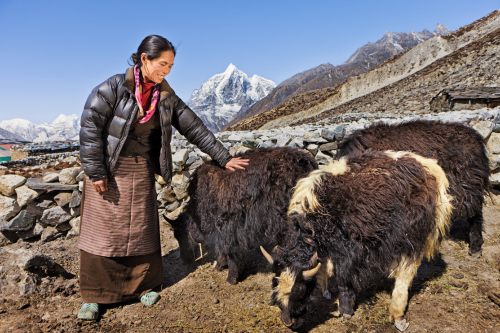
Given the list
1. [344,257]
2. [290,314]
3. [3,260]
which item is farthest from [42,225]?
[344,257]

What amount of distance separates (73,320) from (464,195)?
14.6ft

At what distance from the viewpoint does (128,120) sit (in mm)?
2887

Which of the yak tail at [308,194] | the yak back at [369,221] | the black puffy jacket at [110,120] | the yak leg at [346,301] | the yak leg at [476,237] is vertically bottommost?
the yak leg at [476,237]

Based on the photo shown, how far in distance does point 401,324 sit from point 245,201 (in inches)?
71.5

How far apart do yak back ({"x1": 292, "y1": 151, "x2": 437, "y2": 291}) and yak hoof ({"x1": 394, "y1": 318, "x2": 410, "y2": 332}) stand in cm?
40

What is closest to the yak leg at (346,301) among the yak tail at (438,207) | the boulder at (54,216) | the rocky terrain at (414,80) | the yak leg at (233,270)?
the yak tail at (438,207)

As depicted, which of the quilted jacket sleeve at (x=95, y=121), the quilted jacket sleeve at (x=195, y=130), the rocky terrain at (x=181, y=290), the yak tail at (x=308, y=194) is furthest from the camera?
the quilted jacket sleeve at (x=195, y=130)

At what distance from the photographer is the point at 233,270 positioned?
3863mm

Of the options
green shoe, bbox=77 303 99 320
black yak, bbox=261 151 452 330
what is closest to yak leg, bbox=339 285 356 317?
black yak, bbox=261 151 452 330

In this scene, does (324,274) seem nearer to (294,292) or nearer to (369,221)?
(294,292)

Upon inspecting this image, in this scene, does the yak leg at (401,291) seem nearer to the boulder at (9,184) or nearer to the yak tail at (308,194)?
the yak tail at (308,194)

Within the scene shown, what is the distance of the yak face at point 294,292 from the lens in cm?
268

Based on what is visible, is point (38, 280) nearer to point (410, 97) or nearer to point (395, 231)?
point (395, 231)

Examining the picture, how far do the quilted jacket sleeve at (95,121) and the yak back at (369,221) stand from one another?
5.79 feet
